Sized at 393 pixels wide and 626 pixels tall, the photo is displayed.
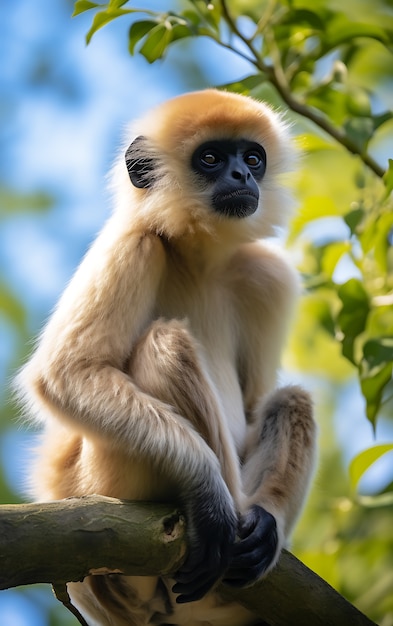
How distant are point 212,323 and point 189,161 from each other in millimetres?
1102

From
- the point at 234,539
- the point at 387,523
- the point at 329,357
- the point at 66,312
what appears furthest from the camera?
the point at 329,357

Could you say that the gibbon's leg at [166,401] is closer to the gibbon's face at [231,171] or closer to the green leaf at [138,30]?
the gibbon's face at [231,171]

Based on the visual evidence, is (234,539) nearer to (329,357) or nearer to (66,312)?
(66,312)

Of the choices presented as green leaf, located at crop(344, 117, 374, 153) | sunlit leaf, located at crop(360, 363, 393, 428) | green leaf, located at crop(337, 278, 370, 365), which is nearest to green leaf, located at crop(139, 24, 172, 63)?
green leaf, located at crop(344, 117, 374, 153)

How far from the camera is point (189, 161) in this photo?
6.49 m

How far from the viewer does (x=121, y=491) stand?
526 centimetres

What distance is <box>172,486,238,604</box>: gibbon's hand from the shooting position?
15.8 ft

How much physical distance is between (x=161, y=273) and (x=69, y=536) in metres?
2.03

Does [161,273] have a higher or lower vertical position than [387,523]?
higher

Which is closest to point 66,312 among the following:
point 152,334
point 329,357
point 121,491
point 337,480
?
point 152,334

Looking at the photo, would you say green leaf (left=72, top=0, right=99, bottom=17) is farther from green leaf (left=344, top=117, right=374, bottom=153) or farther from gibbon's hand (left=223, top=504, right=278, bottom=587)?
gibbon's hand (left=223, top=504, right=278, bottom=587)

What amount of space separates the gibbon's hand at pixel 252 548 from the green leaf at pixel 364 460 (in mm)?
649

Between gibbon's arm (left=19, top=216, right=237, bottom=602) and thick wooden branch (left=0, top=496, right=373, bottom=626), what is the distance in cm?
17

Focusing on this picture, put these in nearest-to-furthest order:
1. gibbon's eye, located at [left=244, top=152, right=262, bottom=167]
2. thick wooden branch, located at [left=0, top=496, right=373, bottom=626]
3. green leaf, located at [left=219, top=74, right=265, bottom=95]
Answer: thick wooden branch, located at [left=0, top=496, right=373, bottom=626]
green leaf, located at [left=219, top=74, right=265, bottom=95]
gibbon's eye, located at [left=244, top=152, right=262, bottom=167]
